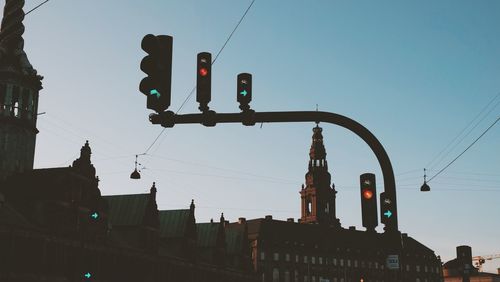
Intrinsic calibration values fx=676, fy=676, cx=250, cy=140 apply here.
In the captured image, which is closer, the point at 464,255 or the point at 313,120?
the point at 313,120

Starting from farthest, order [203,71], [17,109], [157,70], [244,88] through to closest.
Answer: [17,109] → [244,88] → [203,71] → [157,70]

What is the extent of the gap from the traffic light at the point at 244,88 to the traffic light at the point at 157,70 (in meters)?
1.54

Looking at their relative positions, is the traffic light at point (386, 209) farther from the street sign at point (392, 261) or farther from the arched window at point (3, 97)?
the arched window at point (3, 97)

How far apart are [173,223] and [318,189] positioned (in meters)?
69.5

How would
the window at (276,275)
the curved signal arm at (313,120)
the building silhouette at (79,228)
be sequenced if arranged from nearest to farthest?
1. the curved signal arm at (313,120)
2. the building silhouette at (79,228)
3. the window at (276,275)

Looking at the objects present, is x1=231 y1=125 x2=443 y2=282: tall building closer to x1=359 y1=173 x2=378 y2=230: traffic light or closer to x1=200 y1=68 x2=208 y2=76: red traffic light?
x1=359 y1=173 x2=378 y2=230: traffic light

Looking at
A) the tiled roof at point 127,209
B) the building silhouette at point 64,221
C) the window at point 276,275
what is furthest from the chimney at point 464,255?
the window at point 276,275

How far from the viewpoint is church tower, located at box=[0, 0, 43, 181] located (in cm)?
5675

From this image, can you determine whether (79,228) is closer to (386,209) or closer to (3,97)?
(3,97)

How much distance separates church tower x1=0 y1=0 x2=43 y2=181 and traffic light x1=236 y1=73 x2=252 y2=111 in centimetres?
4728

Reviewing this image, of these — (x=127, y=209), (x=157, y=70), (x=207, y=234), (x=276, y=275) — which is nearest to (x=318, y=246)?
(x=276, y=275)

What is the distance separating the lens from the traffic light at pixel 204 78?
12078mm

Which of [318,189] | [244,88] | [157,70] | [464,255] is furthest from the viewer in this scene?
[318,189]

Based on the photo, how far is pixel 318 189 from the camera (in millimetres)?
142625
